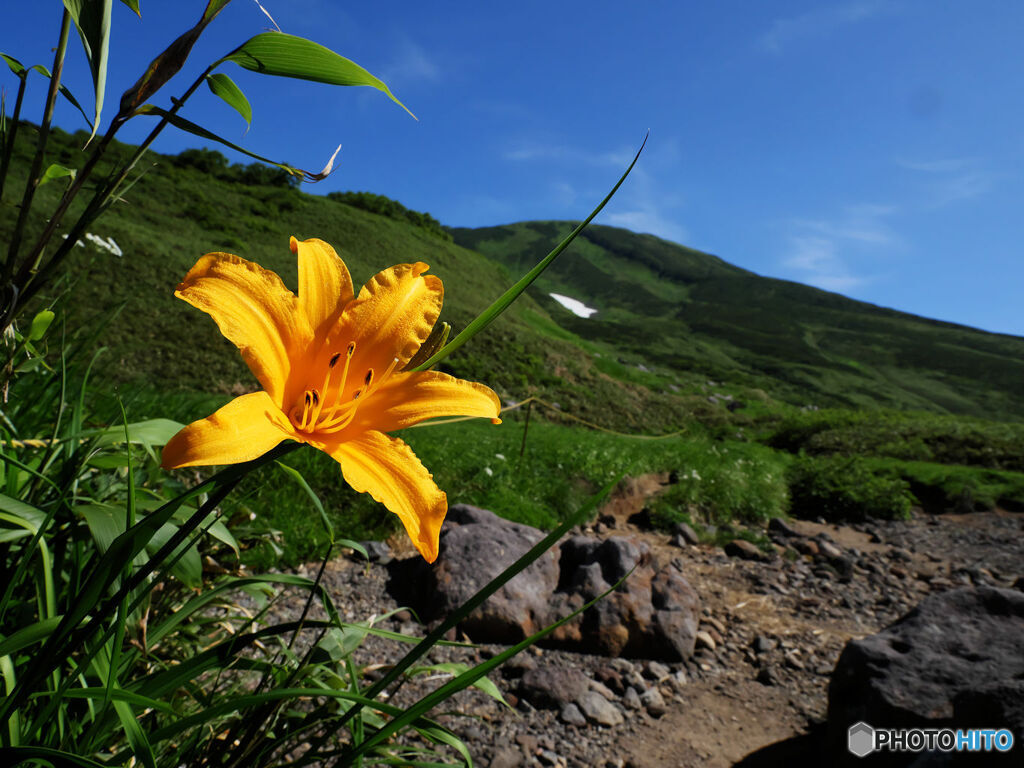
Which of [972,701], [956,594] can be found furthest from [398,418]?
[956,594]

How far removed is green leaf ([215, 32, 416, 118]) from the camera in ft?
2.24

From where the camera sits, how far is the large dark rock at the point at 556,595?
3.43m

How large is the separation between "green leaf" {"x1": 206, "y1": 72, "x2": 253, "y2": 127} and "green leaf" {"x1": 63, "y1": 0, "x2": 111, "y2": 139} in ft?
0.39

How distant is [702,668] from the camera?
355 centimetres

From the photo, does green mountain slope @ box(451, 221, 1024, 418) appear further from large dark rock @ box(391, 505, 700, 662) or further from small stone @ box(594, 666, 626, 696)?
small stone @ box(594, 666, 626, 696)

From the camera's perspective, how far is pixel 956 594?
9.72 ft

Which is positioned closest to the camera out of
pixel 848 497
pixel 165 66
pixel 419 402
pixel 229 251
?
pixel 165 66

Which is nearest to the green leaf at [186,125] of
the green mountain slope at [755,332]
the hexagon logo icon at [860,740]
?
the hexagon logo icon at [860,740]

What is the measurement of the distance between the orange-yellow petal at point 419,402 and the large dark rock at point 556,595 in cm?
285

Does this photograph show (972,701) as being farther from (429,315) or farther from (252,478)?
(252,478)

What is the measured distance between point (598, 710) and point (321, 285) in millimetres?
2694

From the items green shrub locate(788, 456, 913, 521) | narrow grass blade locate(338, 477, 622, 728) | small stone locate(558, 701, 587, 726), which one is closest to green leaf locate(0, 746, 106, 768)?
narrow grass blade locate(338, 477, 622, 728)

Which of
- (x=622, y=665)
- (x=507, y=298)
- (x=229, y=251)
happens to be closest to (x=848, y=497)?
(x=622, y=665)

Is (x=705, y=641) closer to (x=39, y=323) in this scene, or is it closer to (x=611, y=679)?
(x=611, y=679)
